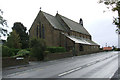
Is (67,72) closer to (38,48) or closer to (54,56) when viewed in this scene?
(38,48)

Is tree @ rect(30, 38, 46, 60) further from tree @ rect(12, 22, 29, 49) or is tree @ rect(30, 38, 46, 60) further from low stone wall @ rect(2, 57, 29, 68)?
tree @ rect(12, 22, 29, 49)

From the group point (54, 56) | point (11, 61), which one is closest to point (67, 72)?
point (11, 61)

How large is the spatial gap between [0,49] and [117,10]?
17.1 meters

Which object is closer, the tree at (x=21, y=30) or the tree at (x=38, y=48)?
the tree at (x=38, y=48)

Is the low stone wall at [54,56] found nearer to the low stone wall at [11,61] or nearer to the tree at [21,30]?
the low stone wall at [11,61]

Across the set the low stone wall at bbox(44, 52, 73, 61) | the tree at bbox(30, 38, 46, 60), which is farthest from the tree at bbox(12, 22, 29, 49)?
the tree at bbox(30, 38, 46, 60)

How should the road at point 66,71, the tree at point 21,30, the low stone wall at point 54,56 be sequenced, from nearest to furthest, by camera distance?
the road at point 66,71, the low stone wall at point 54,56, the tree at point 21,30

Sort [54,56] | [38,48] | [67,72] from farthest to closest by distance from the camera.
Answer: [54,56] → [38,48] → [67,72]

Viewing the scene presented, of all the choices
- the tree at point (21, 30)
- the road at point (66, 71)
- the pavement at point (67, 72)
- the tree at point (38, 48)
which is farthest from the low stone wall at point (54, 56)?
the tree at point (21, 30)

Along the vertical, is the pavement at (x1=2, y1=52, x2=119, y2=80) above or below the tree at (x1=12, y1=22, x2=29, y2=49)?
below

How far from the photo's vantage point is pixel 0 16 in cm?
2122

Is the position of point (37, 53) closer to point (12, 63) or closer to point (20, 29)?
point (12, 63)

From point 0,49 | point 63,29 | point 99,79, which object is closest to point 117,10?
point 99,79

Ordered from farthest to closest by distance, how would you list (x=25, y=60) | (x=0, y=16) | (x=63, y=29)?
(x=63, y=29) → (x=25, y=60) → (x=0, y=16)
